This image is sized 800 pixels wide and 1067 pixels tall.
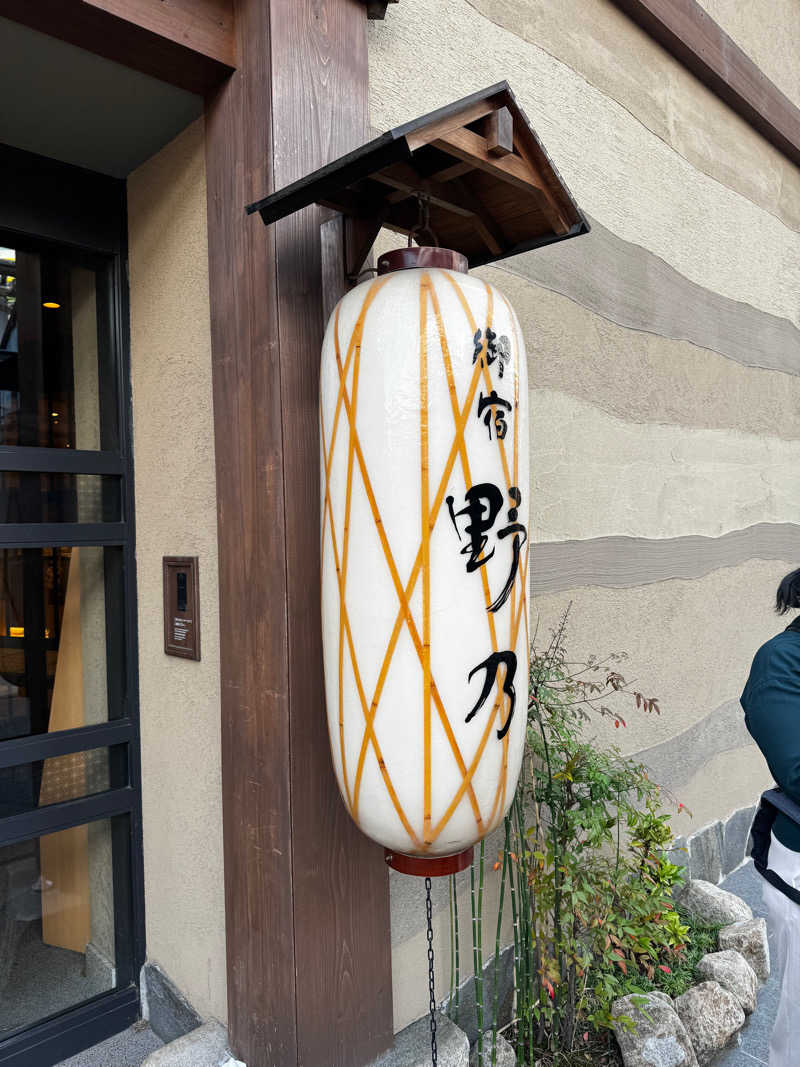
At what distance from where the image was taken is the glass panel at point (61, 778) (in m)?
1.79

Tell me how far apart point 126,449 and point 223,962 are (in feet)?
4.18

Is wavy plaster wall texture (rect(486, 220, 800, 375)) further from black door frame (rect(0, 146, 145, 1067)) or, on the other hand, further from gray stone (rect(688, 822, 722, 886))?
gray stone (rect(688, 822, 722, 886))

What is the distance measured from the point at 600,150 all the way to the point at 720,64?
95cm

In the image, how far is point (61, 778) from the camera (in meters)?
1.88

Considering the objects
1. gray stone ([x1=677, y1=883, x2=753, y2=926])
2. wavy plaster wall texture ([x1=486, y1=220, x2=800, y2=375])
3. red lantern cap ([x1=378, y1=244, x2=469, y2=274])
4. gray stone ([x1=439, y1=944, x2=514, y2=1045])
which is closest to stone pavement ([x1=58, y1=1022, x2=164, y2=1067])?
gray stone ([x1=439, y1=944, x2=514, y2=1045])

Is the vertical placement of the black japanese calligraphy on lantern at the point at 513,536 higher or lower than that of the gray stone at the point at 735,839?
higher

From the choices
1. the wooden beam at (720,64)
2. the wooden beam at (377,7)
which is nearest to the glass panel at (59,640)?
the wooden beam at (377,7)

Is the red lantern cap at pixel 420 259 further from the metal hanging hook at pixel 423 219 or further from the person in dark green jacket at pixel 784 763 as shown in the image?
the person in dark green jacket at pixel 784 763

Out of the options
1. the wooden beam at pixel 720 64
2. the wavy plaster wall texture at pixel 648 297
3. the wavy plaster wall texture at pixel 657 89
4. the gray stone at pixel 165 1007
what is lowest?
the gray stone at pixel 165 1007

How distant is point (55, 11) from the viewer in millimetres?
1352

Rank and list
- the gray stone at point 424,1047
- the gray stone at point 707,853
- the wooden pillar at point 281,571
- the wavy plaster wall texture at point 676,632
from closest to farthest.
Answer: the wooden pillar at point 281,571 < the gray stone at point 424,1047 < the wavy plaster wall texture at point 676,632 < the gray stone at point 707,853

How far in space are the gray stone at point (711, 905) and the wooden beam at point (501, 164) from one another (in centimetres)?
238

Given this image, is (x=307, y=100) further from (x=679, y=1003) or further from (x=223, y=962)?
(x=679, y=1003)

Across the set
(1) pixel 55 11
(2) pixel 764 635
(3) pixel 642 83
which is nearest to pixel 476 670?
(1) pixel 55 11
